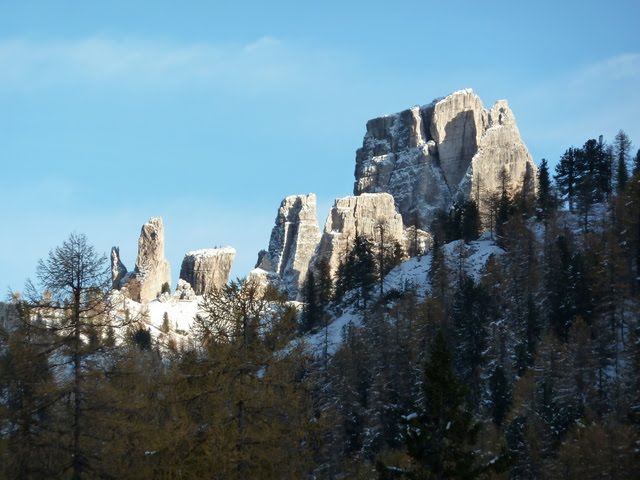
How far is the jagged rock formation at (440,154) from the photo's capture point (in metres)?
176

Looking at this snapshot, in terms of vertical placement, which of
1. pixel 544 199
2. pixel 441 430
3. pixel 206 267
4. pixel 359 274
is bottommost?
pixel 441 430

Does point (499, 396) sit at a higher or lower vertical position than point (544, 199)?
lower

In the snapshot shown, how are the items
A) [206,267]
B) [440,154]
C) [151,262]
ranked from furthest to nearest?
1. [440,154]
2. [151,262]
3. [206,267]

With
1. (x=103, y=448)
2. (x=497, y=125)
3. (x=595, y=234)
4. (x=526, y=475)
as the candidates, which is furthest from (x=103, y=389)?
(x=497, y=125)

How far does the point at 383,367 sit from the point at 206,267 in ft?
363

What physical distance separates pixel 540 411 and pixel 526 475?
5.49 m

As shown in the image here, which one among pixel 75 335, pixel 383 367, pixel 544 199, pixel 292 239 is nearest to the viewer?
pixel 75 335

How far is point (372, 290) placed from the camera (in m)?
101

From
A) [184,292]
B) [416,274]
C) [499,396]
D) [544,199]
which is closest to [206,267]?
[184,292]

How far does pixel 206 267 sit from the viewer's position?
182875mm

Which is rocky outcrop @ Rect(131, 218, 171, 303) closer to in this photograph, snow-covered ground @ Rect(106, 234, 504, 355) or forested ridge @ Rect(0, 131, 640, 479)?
forested ridge @ Rect(0, 131, 640, 479)

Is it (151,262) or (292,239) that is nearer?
(151,262)

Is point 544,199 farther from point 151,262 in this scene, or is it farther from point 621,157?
point 151,262

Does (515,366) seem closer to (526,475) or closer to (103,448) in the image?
(526,475)
